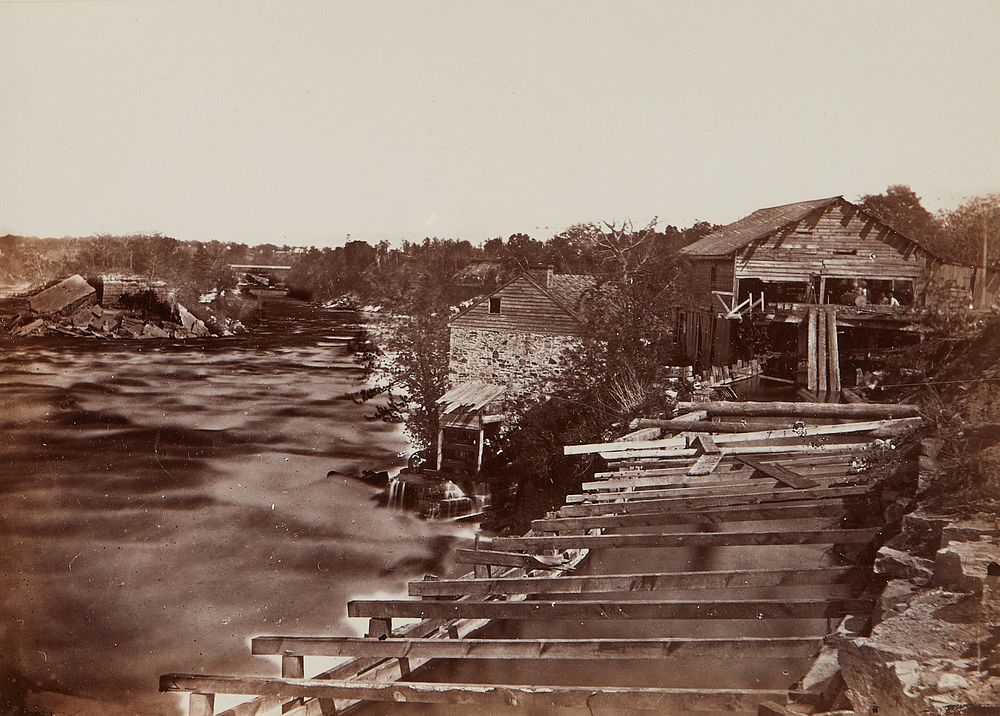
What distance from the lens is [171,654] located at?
429 cm

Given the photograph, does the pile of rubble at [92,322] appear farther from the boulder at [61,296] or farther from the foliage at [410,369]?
the foliage at [410,369]

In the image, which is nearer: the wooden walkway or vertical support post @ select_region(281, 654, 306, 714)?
the wooden walkway

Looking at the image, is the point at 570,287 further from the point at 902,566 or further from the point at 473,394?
the point at 902,566

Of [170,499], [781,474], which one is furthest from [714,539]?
[170,499]

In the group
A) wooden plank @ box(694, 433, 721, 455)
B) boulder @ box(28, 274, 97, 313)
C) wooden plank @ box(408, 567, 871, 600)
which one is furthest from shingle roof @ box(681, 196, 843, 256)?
boulder @ box(28, 274, 97, 313)

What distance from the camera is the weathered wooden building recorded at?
3600mm

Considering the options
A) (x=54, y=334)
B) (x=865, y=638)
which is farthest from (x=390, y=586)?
(x=865, y=638)

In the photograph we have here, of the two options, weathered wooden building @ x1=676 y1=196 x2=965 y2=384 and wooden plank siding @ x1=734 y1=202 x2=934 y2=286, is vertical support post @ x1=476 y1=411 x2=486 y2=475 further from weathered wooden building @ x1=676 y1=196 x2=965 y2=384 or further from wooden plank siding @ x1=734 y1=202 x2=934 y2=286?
wooden plank siding @ x1=734 y1=202 x2=934 y2=286

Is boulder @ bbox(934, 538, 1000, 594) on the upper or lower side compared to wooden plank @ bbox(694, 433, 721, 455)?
lower

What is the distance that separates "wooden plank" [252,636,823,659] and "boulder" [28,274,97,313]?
246 cm

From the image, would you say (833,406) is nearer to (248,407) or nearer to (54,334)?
(248,407)

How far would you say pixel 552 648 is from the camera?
279cm

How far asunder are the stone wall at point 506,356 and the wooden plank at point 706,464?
0.91 meters

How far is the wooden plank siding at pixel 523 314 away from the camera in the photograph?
4000 millimetres
